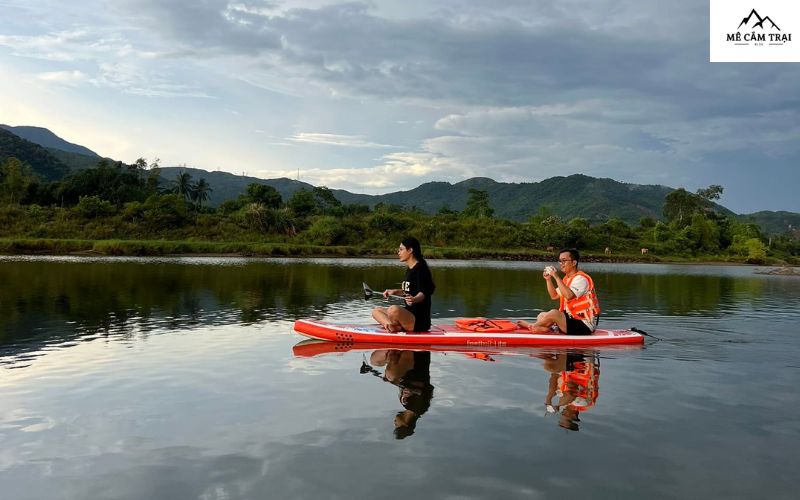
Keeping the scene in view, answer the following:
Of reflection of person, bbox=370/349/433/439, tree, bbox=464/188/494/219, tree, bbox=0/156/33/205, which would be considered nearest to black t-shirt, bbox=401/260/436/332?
reflection of person, bbox=370/349/433/439

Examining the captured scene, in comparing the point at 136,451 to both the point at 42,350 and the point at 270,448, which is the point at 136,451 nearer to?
the point at 270,448

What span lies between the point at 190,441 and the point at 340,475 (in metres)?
2.19

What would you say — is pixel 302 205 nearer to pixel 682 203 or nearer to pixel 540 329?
pixel 682 203

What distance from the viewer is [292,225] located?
276ft

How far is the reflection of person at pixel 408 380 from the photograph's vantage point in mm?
7945

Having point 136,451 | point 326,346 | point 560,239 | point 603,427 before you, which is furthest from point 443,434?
point 560,239

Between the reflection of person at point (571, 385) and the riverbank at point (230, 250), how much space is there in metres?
54.7

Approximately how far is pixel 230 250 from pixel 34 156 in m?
142

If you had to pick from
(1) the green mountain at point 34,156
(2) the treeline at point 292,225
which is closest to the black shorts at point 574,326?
(2) the treeline at point 292,225

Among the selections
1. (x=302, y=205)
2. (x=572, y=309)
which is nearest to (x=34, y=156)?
(x=302, y=205)

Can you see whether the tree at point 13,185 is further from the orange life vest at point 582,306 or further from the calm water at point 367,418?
the orange life vest at point 582,306

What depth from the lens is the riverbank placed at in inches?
2244

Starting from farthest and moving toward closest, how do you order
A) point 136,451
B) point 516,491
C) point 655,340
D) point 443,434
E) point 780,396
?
point 655,340
point 780,396
point 443,434
point 136,451
point 516,491

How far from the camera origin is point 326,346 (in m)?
13.3
